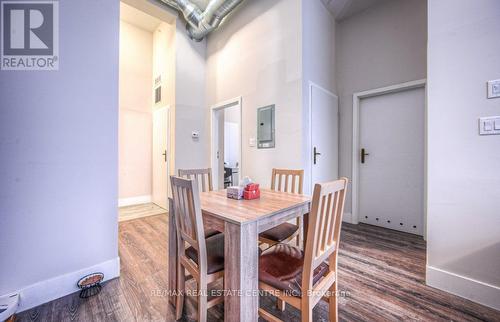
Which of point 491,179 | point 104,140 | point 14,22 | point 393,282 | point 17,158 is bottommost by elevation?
point 393,282

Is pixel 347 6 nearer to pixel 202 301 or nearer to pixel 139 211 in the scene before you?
pixel 202 301

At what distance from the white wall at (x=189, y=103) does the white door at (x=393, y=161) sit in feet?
9.23

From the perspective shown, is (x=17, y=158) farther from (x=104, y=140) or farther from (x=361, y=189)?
(x=361, y=189)

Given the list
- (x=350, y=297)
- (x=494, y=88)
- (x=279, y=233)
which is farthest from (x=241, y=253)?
(x=494, y=88)

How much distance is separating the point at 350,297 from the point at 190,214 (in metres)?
1.36

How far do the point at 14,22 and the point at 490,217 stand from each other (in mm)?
3758

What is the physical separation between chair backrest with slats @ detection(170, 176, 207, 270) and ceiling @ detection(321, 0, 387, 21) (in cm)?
325

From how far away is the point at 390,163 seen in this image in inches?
113

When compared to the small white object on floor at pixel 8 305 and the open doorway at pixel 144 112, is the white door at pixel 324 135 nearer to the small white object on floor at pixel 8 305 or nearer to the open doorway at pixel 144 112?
the open doorway at pixel 144 112

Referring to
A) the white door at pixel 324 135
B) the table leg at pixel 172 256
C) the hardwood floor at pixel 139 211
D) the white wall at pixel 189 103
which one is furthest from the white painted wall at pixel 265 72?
the hardwood floor at pixel 139 211

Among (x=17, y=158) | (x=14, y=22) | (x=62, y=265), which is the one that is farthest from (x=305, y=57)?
(x=62, y=265)

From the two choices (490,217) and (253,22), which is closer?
(490,217)

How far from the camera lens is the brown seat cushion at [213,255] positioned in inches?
46.3

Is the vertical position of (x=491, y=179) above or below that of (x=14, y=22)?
below
